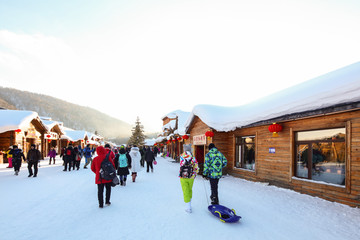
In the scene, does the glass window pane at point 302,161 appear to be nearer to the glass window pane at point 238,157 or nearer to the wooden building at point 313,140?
the wooden building at point 313,140

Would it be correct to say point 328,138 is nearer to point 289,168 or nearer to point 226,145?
point 289,168

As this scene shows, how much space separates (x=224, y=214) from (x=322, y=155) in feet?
15.4

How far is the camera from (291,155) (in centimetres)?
787

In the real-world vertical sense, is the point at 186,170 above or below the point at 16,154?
above

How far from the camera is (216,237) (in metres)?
3.97

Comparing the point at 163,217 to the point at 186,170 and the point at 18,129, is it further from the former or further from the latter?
the point at 18,129

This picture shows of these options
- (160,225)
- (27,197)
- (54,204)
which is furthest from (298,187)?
(27,197)

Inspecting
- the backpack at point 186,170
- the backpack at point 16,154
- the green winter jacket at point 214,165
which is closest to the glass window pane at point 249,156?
the green winter jacket at point 214,165

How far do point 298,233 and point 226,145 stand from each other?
8.04 meters

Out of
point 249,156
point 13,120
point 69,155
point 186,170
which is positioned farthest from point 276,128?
point 13,120

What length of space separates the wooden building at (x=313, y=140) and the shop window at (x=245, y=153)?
5cm

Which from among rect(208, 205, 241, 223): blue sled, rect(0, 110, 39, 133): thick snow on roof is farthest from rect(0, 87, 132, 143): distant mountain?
rect(208, 205, 241, 223): blue sled

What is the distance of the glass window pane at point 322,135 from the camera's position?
6.45m

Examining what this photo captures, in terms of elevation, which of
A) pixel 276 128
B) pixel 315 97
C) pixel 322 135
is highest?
pixel 315 97
